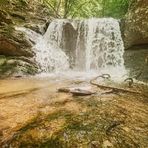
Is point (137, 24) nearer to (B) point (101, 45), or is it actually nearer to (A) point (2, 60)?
(B) point (101, 45)

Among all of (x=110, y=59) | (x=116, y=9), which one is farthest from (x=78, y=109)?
(x=116, y=9)

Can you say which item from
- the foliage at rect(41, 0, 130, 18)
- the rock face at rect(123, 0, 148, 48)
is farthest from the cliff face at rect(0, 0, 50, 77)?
the foliage at rect(41, 0, 130, 18)

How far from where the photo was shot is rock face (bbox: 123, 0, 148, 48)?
31.5 feet

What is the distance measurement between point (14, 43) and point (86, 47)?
13.3 feet

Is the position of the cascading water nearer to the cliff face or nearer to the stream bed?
the cliff face

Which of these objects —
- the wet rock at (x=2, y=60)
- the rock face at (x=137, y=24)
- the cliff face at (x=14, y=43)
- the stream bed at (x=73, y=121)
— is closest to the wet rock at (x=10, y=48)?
the cliff face at (x=14, y=43)

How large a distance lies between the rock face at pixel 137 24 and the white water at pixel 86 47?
1.22 metres

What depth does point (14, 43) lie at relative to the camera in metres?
11.1

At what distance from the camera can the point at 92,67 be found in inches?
498

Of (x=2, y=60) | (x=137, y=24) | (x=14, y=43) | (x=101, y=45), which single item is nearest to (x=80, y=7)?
(x=101, y=45)

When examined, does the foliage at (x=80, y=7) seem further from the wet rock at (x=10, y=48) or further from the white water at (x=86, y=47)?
the wet rock at (x=10, y=48)

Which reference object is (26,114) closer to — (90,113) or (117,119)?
(90,113)

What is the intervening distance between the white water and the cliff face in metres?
0.55

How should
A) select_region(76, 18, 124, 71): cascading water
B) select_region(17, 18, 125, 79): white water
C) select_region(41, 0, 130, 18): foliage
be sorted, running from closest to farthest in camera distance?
select_region(17, 18, 125, 79): white water < select_region(76, 18, 124, 71): cascading water < select_region(41, 0, 130, 18): foliage
